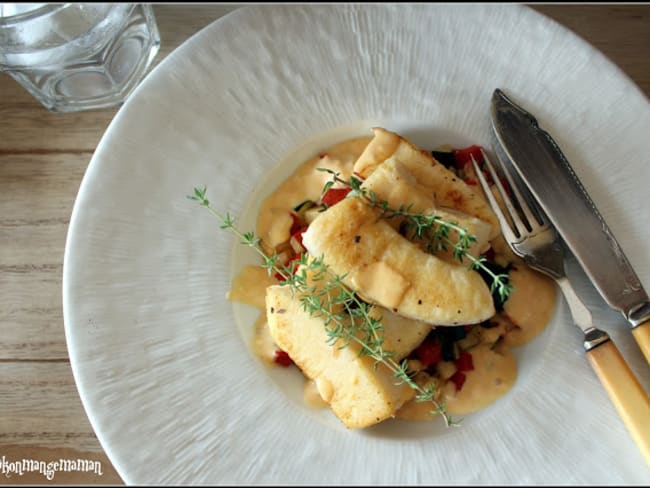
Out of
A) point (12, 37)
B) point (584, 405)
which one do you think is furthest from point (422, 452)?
point (12, 37)

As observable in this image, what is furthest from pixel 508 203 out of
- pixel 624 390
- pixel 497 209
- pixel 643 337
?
pixel 624 390

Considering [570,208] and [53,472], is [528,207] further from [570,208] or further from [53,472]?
[53,472]

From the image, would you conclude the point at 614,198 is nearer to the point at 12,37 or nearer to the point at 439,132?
the point at 439,132

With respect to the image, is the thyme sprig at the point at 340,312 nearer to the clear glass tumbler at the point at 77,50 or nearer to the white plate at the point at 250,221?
the white plate at the point at 250,221

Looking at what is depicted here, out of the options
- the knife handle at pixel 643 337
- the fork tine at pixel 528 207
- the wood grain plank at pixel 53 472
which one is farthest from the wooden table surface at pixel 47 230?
the knife handle at pixel 643 337

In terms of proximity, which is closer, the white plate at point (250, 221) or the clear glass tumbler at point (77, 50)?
the white plate at point (250, 221)

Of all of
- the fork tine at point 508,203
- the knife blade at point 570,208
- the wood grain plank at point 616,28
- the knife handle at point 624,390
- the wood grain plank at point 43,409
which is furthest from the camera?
the wood grain plank at point 616,28

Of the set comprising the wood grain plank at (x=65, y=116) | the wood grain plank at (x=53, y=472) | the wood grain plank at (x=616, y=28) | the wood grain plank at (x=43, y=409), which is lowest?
the wood grain plank at (x=53, y=472)
